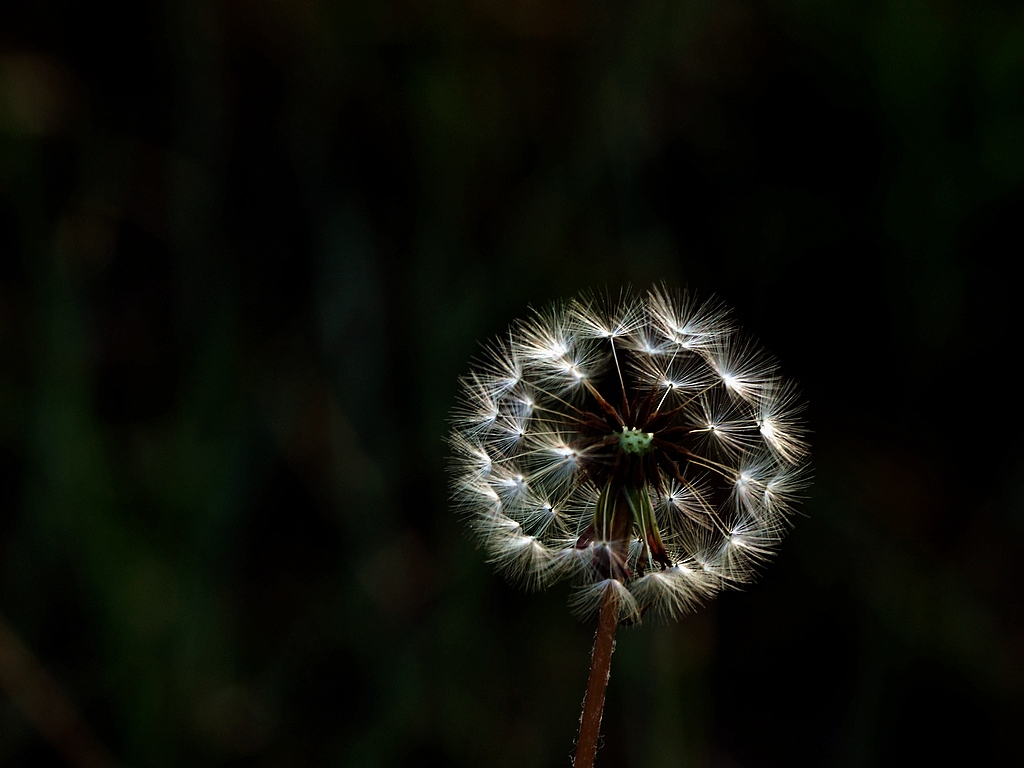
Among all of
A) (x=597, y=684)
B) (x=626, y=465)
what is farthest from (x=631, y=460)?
(x=597, y=684)

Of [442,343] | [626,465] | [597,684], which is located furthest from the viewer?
[442,343]

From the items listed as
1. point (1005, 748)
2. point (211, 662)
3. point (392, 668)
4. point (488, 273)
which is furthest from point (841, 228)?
point (211, 662)

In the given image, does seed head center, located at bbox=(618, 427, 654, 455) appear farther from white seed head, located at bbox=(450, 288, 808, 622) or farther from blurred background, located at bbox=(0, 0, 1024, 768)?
blurred background, located at bbox=(0, 0, 1024, 768)

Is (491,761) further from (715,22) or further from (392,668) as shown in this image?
(715,22)

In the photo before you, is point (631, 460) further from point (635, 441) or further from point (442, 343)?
point (442, 343)

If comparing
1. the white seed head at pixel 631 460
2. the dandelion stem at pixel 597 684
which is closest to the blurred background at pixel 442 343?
the white seed head at pixel 631 460

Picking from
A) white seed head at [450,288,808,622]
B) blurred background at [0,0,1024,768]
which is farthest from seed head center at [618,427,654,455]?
blurred background at [0,0,1024,768]

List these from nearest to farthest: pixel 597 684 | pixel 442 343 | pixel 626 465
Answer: pixel 597 684
pixel 626 465
pixel 442 343
